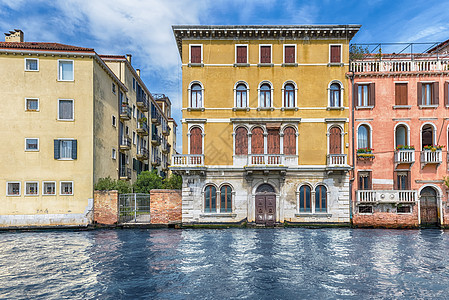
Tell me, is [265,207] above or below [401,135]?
below

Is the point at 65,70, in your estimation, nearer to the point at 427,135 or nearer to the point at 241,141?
the point at 241,141

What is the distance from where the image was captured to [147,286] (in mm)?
9727

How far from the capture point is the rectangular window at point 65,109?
72.6 feet

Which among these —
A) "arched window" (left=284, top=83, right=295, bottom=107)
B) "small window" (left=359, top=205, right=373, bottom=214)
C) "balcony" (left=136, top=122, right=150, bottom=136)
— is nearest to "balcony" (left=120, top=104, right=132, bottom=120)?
"balcony" (left=136, top=122, right=150, bottom=136)

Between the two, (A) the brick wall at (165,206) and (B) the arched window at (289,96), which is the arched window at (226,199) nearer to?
(A) the brick wall at (165,206)

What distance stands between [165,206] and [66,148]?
8446 millimetres

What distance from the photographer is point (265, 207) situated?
2144 cm

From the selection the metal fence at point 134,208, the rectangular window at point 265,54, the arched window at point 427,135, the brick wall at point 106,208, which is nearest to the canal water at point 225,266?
the brick wall at point 106,208

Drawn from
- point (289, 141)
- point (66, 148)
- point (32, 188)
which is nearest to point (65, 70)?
point (66, 148)

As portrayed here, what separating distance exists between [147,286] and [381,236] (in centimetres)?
1489

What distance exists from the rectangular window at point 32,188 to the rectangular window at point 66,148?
2.57 metres

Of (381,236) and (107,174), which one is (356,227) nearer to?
(381,236)

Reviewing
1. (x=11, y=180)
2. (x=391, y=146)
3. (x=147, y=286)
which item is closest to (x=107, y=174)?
(x=11, y=180)

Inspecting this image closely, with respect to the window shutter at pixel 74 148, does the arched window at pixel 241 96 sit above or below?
above
